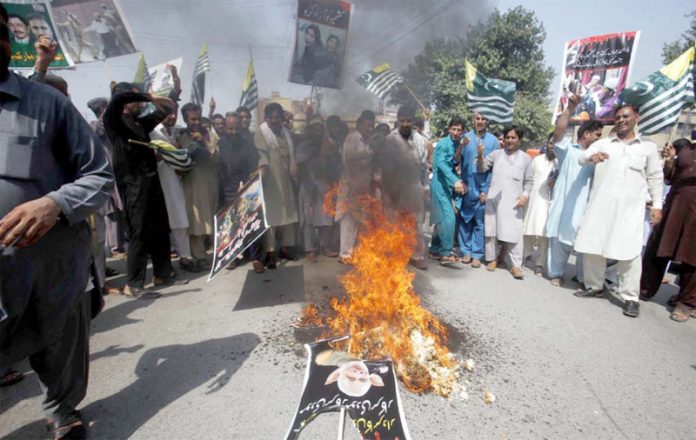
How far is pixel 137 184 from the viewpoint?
4.30 m

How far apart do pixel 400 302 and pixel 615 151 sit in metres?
3.32

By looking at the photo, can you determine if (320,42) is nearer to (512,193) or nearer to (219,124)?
(219,124)

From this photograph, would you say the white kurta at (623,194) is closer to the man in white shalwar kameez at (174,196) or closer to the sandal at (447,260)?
the sandal at (447,260)

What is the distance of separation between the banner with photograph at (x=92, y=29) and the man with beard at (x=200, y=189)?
298 cm

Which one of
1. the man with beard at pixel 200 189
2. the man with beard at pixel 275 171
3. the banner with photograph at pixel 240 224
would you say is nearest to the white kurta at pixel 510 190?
the man with beard at pixel 275 171

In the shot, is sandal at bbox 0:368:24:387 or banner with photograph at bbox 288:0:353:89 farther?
banner with photograph at bbox 288:0:353:89

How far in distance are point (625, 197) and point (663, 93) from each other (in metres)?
2.26

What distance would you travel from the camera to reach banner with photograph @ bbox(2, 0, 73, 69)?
5668 mm

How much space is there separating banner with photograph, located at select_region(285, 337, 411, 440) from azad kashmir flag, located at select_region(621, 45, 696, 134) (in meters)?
5.51

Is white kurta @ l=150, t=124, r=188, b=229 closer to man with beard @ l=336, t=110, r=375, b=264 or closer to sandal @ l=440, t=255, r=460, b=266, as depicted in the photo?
man with beard @ l=336, t=110, r=375, b=264

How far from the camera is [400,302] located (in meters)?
3.31

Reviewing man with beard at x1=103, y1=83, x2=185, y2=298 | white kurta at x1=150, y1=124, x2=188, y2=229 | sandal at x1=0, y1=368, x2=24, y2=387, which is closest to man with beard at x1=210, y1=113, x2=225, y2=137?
white kurta at x1=150, y1=124, x2=188, y2=229

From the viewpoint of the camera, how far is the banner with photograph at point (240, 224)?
12.2 ft

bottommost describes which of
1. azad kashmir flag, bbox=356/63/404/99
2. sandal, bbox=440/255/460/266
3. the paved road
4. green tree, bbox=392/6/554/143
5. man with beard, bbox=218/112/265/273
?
the paved road
